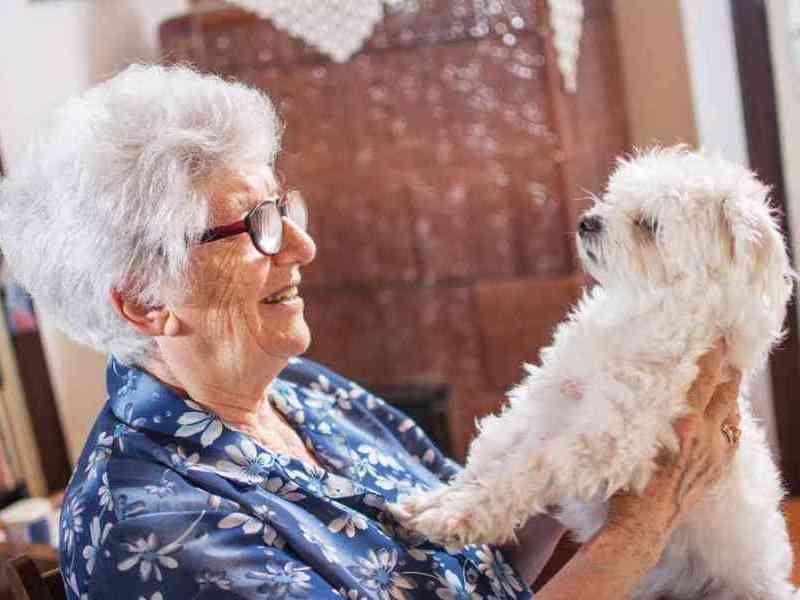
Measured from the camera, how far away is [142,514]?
3.31 feet

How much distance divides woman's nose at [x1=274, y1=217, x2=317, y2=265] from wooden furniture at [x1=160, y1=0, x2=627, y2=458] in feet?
6.14

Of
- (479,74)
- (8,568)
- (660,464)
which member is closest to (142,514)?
(8,568)

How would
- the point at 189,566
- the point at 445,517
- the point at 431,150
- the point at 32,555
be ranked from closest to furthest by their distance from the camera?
the point at 189,566
the point at 445,517
the point at 32,555
the point at 431,150

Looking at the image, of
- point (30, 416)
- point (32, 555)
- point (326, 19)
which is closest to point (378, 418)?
point (32, 555)

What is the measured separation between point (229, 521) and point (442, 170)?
7.55ft

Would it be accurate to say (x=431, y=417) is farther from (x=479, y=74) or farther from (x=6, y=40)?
(x=6, y=40)

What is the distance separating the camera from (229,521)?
103cm

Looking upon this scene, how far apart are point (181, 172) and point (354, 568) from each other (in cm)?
47

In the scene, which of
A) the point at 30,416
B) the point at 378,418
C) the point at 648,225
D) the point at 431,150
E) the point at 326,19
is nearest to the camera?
the point at 648,225

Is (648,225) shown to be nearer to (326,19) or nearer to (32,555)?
(32,555)

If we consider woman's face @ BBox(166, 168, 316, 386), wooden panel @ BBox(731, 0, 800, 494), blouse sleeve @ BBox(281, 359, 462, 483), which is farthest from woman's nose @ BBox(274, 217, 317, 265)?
wooden panel @ BBox(731, 0, 800, 494)

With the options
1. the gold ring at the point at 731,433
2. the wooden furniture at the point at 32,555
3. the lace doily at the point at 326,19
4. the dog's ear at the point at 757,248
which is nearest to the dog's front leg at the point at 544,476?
the gold ring at the point at 731,433

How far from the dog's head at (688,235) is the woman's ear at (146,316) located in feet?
1.79

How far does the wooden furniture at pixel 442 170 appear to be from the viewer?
3086mm
